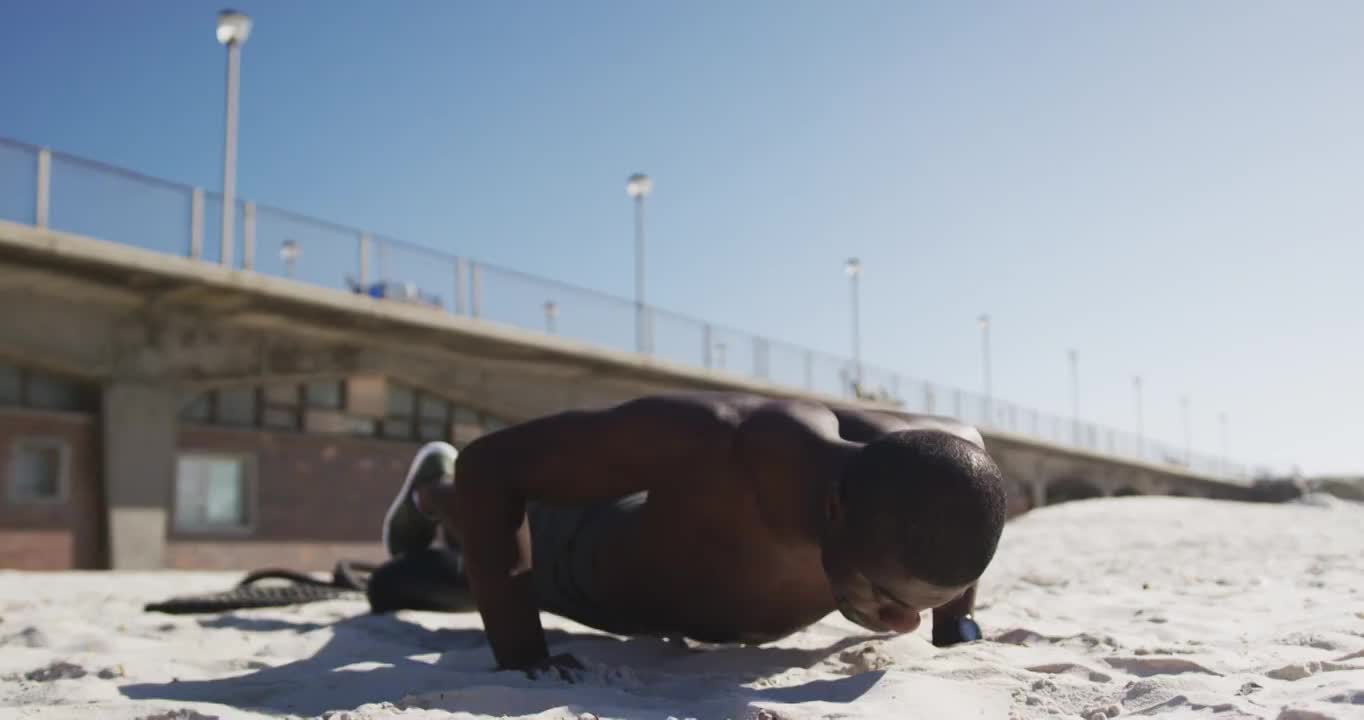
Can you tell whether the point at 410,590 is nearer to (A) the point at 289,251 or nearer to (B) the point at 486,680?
(B) the point at 486,680

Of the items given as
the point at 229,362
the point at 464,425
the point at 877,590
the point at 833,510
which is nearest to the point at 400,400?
the point at 464,425

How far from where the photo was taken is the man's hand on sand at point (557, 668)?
2.92m

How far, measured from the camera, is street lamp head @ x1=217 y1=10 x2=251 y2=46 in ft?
49.4

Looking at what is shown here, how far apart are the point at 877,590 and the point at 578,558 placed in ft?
5.08

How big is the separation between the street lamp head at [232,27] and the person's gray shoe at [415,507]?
40.7 ft

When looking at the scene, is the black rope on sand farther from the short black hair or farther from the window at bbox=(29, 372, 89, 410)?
the window at bbox=(29, 372, 89, 410)

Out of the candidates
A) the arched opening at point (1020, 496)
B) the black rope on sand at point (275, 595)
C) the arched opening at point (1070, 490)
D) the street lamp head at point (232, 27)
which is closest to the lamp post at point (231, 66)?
the street lamp head at point (232, 27)

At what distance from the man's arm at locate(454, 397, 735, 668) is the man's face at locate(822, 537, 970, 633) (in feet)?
1.87

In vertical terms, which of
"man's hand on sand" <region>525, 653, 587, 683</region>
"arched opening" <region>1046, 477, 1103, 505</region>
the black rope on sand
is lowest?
"arched opening" <region>1046, 477, 1103, 505</region>

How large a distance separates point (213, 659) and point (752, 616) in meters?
1.77

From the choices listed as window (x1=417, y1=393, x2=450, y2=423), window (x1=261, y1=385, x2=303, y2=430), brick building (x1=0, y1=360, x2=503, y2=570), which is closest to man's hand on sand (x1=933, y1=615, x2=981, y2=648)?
brick building (x1=0, y1=360, x2=503, y2=570)

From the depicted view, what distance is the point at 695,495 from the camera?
312cm

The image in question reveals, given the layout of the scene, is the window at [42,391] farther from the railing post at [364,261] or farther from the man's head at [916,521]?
the man's head at [916,521]

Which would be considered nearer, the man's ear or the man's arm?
the man's ear
